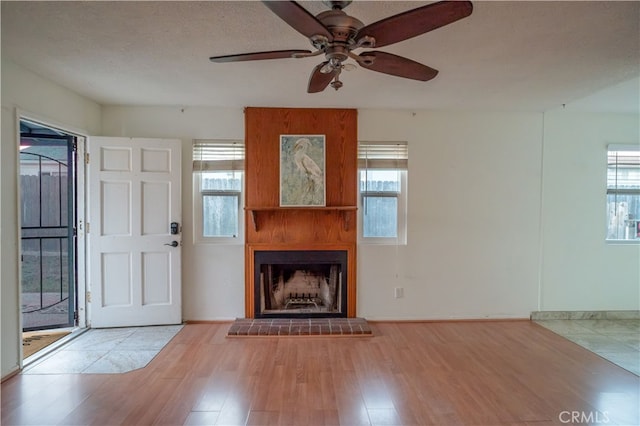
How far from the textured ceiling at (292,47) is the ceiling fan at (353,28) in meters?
0.27

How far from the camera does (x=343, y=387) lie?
2309mm

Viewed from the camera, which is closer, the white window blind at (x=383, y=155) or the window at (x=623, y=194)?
the white window blind at (x=383, y=155)

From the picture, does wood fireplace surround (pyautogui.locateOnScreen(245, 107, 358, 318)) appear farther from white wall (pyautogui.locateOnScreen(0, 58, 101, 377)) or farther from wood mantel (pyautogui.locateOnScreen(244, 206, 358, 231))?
white wall (pyautogui.locateOnScreen(0, 58, 101, 377))

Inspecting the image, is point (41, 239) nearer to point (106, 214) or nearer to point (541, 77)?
point (106, 214)

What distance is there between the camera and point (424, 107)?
3.55 meters

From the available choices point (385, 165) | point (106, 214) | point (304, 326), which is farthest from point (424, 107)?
point (106, 214)

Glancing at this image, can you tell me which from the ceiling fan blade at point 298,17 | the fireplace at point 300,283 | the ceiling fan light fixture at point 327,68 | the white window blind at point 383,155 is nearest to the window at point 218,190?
the fireplace at point 300,283

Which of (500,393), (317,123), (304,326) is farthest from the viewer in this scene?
(317,123)

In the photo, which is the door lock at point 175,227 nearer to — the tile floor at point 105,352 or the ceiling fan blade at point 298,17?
the tile floor at point 105,352

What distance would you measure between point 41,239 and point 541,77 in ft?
17.5

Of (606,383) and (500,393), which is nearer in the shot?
(500,393)

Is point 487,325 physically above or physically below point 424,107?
below

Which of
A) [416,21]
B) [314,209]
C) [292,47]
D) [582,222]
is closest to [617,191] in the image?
[582,222]

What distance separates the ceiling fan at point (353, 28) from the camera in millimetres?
1264
